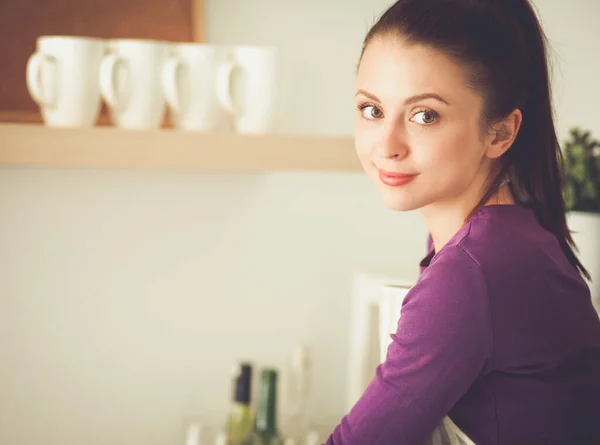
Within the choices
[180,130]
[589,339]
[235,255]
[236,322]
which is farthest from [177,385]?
[589,339]

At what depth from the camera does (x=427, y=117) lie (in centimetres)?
83

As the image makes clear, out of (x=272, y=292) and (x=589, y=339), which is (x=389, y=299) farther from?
(x=272, y=292)

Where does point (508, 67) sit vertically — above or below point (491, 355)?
above

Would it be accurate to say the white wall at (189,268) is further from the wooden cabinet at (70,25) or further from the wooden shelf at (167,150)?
the wooden shelf at (167,150)

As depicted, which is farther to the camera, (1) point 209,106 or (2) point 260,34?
(2) point 260,34

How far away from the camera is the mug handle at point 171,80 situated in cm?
115

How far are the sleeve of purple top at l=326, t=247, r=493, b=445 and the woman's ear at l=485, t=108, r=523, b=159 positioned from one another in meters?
0.15

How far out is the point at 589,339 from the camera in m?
0.81

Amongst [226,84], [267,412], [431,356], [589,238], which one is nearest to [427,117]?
[431,356]

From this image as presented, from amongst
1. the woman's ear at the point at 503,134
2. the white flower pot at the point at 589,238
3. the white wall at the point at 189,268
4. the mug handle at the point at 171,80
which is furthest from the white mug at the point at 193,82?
the white flower pot at the point at 589,238

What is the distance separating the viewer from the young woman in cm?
76

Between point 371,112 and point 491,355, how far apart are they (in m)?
0.30

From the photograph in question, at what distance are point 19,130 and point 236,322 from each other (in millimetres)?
562

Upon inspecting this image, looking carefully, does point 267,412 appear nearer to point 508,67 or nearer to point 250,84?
point 250,84
